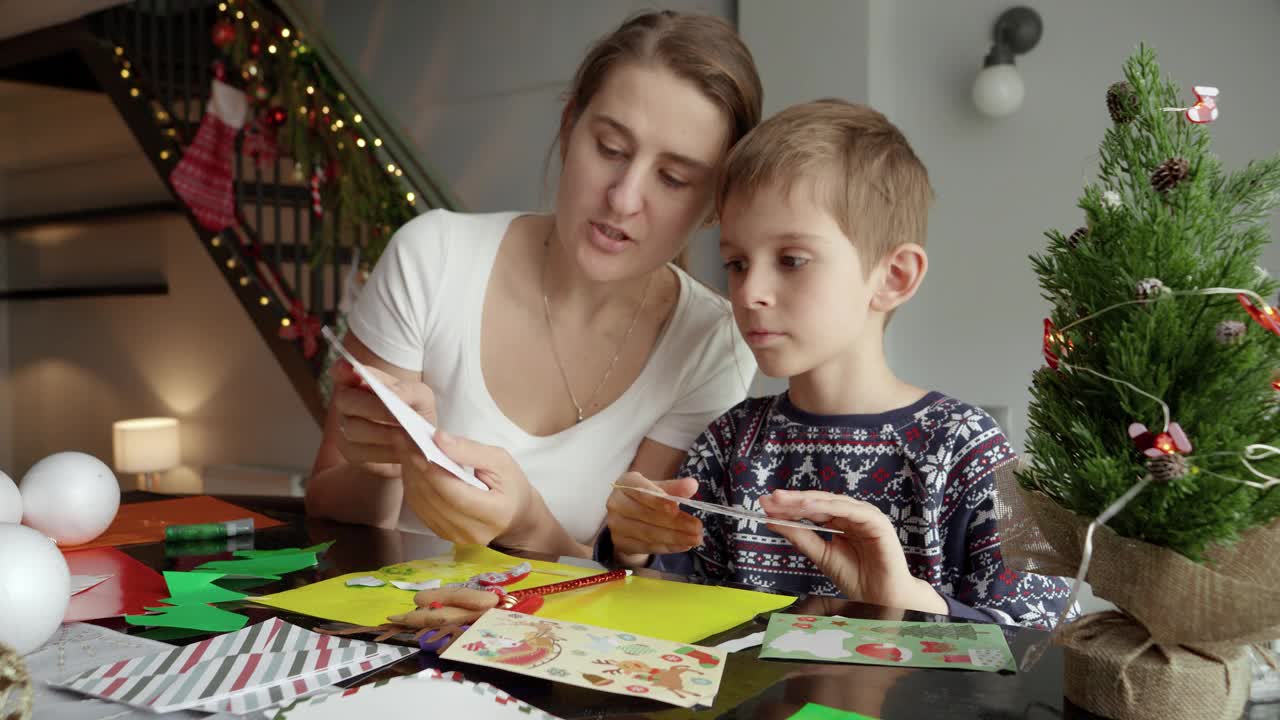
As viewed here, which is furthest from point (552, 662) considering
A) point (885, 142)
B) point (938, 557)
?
point (885, 142)

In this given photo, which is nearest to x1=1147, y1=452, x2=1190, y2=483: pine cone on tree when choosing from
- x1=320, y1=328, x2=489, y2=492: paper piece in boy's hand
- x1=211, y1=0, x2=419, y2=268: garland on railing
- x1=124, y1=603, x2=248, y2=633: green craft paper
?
x1=320, y1=328, x2=489, y2=492: paper piece in boy's hand

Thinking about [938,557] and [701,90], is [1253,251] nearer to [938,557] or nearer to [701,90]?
[938,557]

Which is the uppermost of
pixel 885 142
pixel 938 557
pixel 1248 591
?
pixel 885 142

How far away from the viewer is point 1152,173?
664mm

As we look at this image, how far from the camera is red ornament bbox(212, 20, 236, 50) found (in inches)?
167

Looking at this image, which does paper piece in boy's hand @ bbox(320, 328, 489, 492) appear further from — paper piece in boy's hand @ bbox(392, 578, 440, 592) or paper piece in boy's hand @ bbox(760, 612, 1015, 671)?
paper piece in boy's hand @ bbox(760, 612, 1015, 671)

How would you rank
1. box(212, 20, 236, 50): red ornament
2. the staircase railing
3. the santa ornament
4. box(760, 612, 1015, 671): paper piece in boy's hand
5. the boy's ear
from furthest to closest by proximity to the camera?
1. box(212, 20, 236, 50): red ornament
2. the santa ornament
3. the staircase railing
4. the boy's ear
5. box(760, 612, 1015, 671): paper piece in boy's hand

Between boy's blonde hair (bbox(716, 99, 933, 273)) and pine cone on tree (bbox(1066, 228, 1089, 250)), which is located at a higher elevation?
boy's blonde hair (bbox(716, 99, 933, 273))

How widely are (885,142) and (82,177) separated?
6.44 meters

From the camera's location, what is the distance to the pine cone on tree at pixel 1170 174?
2.13 feet

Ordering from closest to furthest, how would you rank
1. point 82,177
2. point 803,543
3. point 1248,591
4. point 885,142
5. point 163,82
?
point 1248,591
point 803,543
point 885,142
point 163,82
point 82,177

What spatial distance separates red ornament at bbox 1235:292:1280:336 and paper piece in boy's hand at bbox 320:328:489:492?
662 mm

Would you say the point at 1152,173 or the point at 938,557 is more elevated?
the point at 1152,173

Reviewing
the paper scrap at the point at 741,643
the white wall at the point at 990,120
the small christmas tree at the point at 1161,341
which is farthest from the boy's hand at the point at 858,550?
the white wall at the point at 990,120
